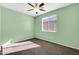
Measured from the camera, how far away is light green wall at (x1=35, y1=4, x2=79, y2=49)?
7.30ft

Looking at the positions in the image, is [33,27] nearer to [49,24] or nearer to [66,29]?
[49,24]

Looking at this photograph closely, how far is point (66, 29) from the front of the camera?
2486 millimetres

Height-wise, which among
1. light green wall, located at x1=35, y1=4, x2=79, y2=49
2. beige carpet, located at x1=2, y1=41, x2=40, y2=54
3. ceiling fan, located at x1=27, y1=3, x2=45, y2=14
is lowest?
beige carpet, located at x1=2, y1=41, x2=40, y2=54

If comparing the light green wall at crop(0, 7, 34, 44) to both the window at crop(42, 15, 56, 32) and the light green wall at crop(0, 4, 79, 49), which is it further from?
the window at crop(42, 15, 56, 32)

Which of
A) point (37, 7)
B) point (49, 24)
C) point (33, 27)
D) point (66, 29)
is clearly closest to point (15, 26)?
point (33, 27)

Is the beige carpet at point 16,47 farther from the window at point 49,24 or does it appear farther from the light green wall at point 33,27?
the window at point 49,24

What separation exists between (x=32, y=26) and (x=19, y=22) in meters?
0.29

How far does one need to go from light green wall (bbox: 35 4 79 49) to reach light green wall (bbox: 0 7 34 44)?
26 centimetres

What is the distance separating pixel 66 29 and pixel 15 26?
4.43 feet

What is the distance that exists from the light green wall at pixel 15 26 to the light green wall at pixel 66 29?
263 millimetres

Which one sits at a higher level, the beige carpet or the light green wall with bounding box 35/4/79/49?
the light green wall with bounding box 35/4/79/49

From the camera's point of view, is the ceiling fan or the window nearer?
the ceiling fan

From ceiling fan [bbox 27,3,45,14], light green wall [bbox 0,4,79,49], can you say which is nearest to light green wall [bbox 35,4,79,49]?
light green wall [bbox 0,4,79,49]

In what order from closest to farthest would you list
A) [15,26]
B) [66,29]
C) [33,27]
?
[15,26]
[33,27]
[66,29]
